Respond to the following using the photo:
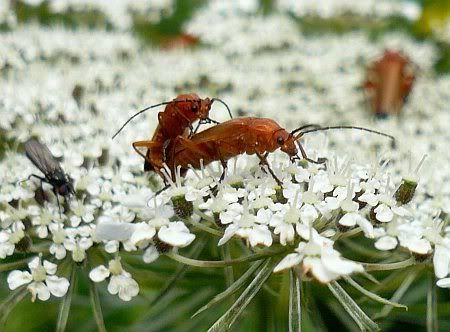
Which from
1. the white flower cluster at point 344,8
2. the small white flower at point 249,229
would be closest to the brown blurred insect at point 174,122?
the small white flower at point 249,229

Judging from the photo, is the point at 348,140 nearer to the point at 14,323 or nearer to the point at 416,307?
the point at 416,307

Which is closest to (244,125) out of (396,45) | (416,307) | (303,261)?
(303,261)

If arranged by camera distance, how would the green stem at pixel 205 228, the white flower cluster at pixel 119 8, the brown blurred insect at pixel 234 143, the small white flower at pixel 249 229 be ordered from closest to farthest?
the small white flower at pixel 249 229, the green stem at pixel 205 228, the brown blurred insect at pixel 234 143, the white flower cluster at pixel 119 8

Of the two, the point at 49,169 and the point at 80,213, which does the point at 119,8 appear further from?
the point at 80,213

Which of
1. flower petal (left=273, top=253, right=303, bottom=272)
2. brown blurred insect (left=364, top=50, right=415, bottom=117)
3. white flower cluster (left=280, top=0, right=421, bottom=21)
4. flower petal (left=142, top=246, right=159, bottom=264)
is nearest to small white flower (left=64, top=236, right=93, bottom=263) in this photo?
flower petal (left=142, top=246, right=159, bottom=264)

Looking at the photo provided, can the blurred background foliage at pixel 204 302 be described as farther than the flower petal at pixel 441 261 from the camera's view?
Yes

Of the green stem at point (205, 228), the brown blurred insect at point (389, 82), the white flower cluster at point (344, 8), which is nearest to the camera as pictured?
the green stem at point (205, 228)

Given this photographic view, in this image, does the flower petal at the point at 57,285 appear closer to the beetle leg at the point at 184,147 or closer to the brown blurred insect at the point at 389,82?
the beetle leg at the point at 184,147

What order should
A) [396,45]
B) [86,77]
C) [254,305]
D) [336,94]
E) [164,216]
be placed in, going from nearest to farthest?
[164,216] < [254,305] < [86,77] < [336,94] < [396,45]
